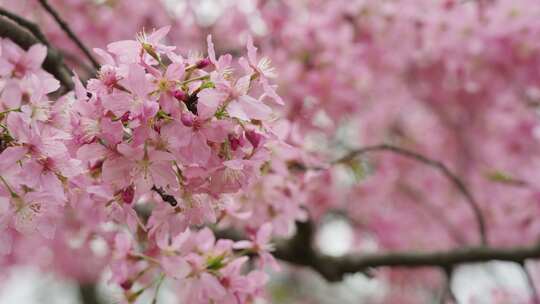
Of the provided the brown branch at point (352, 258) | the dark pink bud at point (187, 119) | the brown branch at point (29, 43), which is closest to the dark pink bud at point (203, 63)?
the dark pink bud at point (187, 119)

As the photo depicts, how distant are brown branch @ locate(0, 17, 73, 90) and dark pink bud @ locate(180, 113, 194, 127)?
23.6 inches

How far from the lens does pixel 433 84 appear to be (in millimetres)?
5031

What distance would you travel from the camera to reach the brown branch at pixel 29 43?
1.62m

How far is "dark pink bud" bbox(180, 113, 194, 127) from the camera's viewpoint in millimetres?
1246

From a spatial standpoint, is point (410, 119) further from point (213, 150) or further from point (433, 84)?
point (213, 150)

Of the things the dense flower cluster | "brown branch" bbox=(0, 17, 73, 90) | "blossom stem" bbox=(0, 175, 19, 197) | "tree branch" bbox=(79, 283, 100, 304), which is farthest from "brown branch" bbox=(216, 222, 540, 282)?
"tree branch" bbox=(79, 283, 100, 304)

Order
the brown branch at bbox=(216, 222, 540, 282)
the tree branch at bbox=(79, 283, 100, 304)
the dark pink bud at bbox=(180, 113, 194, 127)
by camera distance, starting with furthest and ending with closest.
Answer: the tree branch at bbox=(79, 283, 100, 304), the brown branch at bbox=(216, 222, 540, 282), the dark pink bud at bbox=(180, 113, 194, 127)

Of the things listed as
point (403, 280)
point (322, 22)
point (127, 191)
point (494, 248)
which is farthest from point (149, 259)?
point (403, 280)

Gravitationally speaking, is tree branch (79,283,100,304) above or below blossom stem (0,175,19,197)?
above

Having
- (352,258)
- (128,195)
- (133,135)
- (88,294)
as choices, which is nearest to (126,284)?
(128,195)

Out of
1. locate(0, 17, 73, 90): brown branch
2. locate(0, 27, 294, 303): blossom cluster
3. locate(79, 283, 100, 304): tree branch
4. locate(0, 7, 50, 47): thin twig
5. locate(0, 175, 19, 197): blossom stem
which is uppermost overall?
locate(0, 7, 50, 47): thin twig

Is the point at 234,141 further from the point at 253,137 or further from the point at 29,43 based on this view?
the point at 29,43

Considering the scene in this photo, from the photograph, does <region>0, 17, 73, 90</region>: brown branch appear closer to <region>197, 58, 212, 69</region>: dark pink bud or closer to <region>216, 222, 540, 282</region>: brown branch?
<region>197, 58, 212, 69</region>: dark pink bud

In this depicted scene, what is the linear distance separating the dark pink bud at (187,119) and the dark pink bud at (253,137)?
0.13 meters
